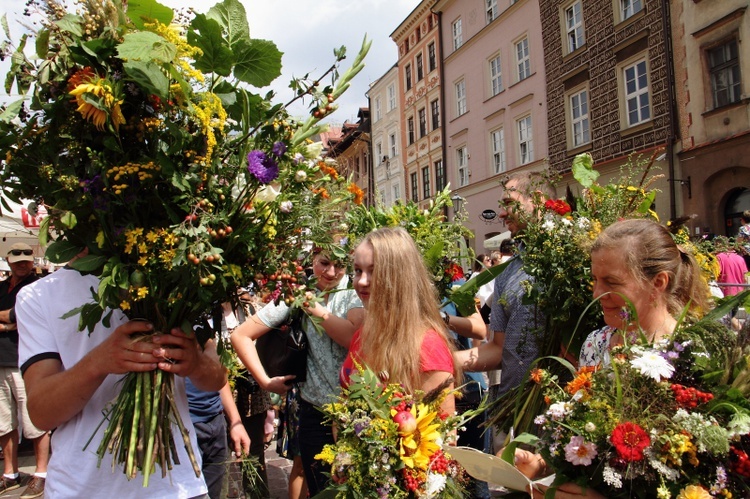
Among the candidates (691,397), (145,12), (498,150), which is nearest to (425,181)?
(498,150)

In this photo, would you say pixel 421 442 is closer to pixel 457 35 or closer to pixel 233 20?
pixel 233 20

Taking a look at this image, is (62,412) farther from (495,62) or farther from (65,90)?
(495,62)

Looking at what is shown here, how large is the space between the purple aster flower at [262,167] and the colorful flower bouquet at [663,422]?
0.94m

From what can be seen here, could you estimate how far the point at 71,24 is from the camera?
5.06ft

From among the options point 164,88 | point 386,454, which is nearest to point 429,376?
point 386,454

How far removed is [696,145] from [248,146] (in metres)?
13.8

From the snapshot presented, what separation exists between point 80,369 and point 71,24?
→ 0.91 metres

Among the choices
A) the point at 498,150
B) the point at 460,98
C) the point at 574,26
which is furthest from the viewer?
the point at 460,98

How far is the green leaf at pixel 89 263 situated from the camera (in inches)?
62.4

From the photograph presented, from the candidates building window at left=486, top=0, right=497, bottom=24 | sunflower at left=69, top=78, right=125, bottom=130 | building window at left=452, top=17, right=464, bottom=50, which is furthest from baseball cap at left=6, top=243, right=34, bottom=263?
building window at left=452, top=17, right=464, bottom=50

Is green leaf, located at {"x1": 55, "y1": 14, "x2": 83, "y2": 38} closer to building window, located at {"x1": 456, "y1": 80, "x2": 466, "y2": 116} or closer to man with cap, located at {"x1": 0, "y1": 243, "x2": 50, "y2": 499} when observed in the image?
man with cap, located at {"x1": 0, "y1": 243, "x2": 50, "y2": 499}

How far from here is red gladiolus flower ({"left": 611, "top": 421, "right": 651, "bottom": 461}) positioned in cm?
127

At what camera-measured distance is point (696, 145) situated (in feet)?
43.0

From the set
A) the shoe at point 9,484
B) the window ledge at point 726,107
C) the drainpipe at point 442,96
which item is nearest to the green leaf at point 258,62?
the shoe at point 9,484
